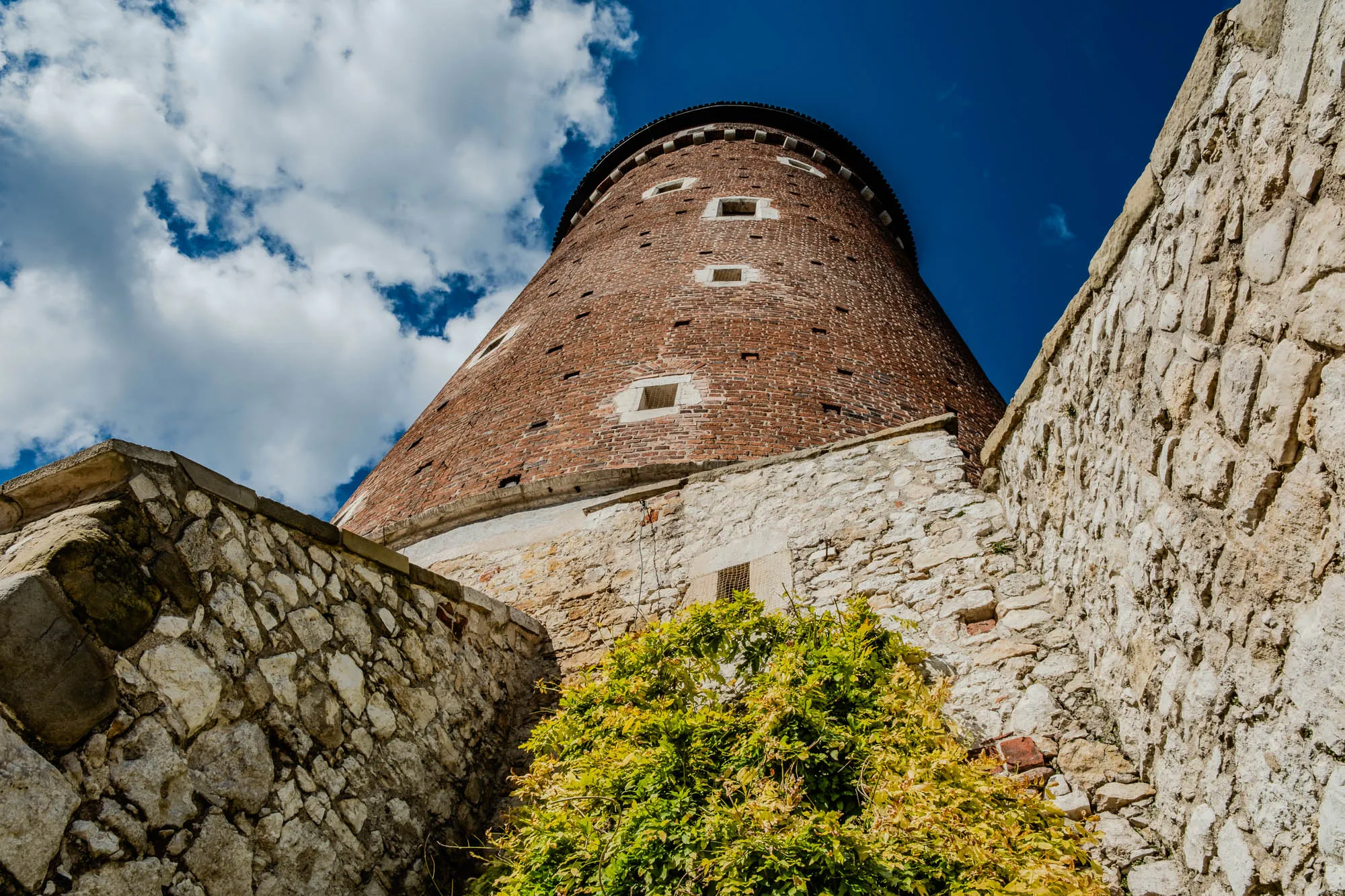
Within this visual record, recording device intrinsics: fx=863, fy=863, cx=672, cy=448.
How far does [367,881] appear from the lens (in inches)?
136

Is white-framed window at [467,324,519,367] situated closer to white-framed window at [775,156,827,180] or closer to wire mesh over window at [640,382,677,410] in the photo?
wire mesh over window at [640,382,677,410]

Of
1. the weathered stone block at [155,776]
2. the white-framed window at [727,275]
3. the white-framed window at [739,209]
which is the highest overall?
the white-framed window at [739,209]

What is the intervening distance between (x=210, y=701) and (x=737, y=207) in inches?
429

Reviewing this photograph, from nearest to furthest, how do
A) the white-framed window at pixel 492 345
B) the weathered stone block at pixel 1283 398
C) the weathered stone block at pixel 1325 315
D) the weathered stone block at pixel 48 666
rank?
1. the weathered stone block at pixel 1325 315
2. the weathered stone block at pixel 1283 398
3. the weathered stone block at pixel 48 666
4. the white-framed window at pixel 492 345

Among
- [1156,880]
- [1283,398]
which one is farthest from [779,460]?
[1283,398]

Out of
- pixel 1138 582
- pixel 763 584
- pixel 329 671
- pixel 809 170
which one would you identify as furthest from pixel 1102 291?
pixel 809 170

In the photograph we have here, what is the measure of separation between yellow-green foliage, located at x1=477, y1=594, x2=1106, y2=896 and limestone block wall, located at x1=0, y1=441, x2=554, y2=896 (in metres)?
0.58

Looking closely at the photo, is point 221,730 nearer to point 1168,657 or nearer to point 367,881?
point 367,881

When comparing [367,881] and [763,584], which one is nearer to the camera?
[367,881]

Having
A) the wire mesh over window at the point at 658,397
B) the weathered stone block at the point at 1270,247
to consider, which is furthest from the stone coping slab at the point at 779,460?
the weathered stone block at the point at 1270,247

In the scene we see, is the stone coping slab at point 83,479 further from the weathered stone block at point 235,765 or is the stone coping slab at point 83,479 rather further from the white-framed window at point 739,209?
the white-framed window at point 739,209

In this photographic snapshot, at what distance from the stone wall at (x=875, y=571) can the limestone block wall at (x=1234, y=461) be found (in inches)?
9.6

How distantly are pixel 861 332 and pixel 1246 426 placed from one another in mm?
7523

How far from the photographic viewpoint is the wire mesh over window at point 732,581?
17.3 feet
